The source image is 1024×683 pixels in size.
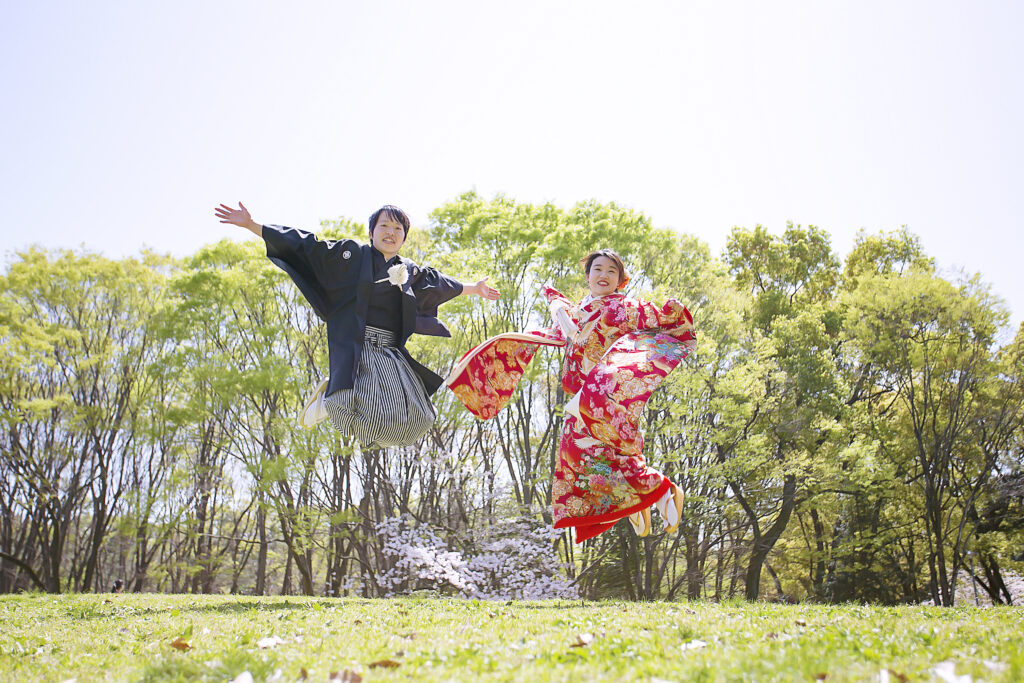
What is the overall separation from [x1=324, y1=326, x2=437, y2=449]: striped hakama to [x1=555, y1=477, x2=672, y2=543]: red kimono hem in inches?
52.9

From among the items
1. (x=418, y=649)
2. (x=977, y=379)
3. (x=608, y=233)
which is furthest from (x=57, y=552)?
(x=977, y=379)

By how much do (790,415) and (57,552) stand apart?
17.4 metres

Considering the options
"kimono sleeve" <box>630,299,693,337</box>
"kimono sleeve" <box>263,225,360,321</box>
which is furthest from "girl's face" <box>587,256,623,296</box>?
"kimono sleeve" <box>263,225,360,321</box>

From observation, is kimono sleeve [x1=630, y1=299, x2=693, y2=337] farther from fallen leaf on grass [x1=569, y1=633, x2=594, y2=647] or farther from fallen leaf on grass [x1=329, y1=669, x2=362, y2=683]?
fallen leaf on grass [x1=329, y1=669, x2=362, y2=683]

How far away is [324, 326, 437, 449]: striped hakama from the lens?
15.3ft

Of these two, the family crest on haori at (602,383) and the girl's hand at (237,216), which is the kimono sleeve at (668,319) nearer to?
the family crest on haori at (602,383)

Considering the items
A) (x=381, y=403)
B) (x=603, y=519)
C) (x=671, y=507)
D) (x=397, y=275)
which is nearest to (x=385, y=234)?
(x=397, y=275)

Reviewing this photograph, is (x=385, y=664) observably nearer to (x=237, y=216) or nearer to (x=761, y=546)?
(x=237, y=216)

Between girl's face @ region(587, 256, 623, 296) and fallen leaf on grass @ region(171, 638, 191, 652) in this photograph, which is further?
girl's face @ region(587, 256, 623, 296)

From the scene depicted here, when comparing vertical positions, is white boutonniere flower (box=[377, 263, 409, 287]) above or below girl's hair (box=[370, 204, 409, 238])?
below

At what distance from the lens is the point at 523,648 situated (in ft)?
9.63

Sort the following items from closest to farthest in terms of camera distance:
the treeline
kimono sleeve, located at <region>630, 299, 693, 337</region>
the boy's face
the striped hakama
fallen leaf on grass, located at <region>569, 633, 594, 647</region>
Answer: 1. fallen leaf on grass, located at <region>569, 633, 594, 647</region>
2. the striped hakama
3. the boy's face
4. kimono sleeve, located at <region>630, 299, 693, 337</region>
5. the treeline

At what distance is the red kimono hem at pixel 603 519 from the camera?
5141 millimetres

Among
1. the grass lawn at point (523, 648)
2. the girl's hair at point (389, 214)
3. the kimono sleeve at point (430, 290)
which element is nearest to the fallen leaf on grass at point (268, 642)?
the grass lawn at point (523, 648)
